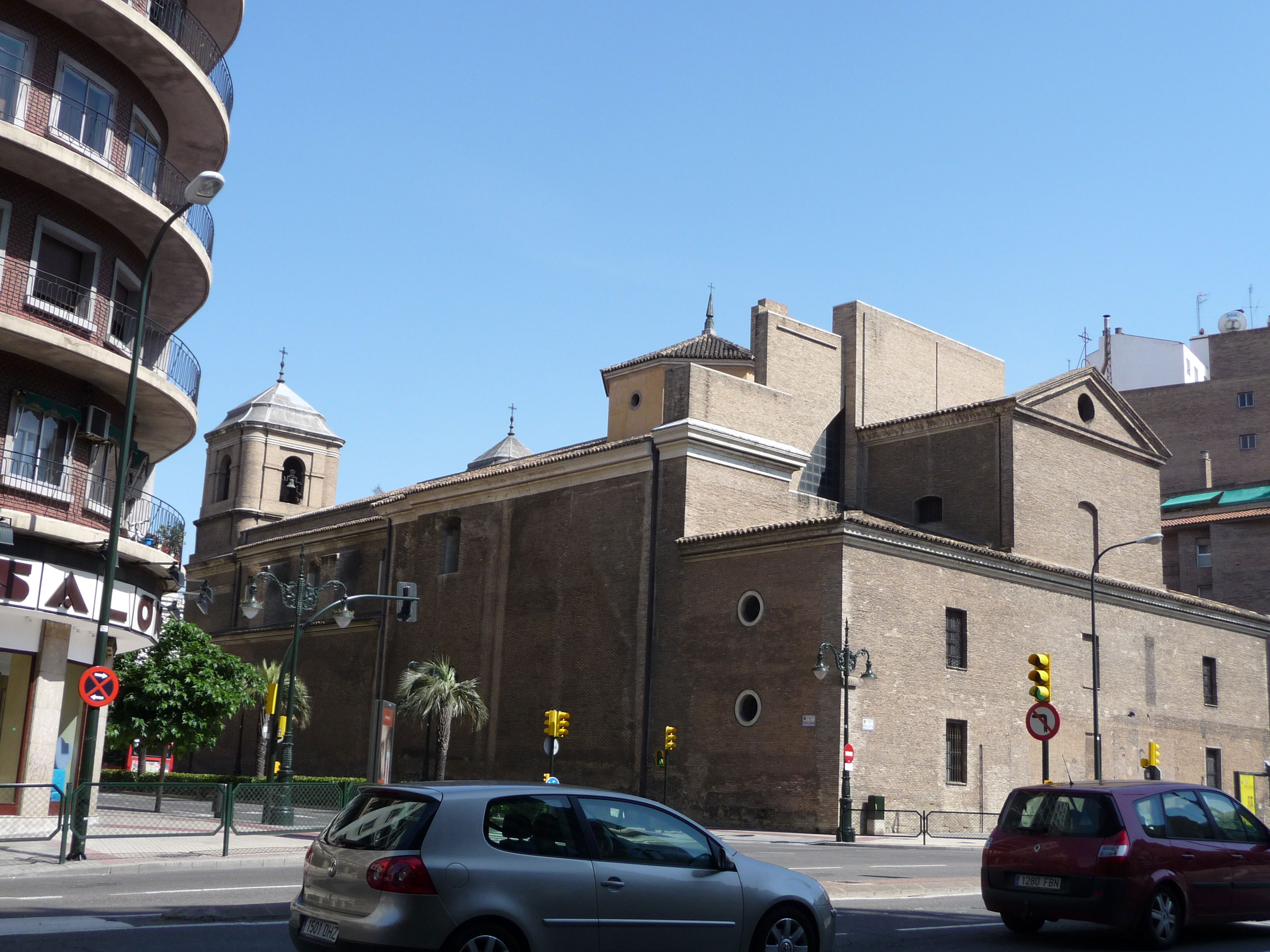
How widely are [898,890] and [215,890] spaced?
8.00 metres

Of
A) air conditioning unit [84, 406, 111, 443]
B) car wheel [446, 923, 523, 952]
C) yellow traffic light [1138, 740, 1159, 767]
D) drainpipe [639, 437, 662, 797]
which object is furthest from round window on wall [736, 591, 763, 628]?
car wheel [446, 923, 523, 952]

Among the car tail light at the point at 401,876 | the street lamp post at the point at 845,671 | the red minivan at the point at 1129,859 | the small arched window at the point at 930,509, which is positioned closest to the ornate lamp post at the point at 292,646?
the street lamp post at the point at 845,671

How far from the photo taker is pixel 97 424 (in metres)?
22.5

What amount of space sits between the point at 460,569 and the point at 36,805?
86.1 ft

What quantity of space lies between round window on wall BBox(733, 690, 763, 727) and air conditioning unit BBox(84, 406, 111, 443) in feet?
59.7

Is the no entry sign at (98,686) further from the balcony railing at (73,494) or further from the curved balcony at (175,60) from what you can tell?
the curved balcony at (175,60)

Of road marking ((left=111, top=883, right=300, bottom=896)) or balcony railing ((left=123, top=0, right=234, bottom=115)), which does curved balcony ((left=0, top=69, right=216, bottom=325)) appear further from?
road marking ((left=111, top=883, right=300, bottom=896))

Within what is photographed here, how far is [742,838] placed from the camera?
94.0 ft

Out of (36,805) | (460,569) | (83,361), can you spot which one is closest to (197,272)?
(83,361)

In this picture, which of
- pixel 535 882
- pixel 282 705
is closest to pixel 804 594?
pixel 282 705

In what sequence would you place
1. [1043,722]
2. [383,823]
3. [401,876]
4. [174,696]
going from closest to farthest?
[401,876], [383,823], [1043,722], [174,696]

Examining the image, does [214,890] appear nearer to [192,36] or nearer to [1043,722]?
[1043,722]

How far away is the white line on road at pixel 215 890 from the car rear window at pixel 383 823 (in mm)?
6636

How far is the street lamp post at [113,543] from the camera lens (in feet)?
57.4
